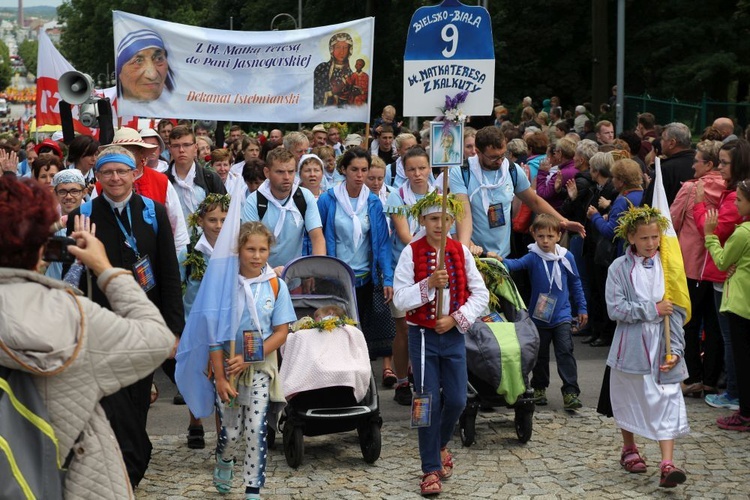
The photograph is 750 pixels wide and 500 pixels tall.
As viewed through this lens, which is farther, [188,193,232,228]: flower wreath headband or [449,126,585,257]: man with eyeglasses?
[449,126,585,257]: man with eyeglasses

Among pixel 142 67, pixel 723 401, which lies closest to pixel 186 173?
pixel 142 67

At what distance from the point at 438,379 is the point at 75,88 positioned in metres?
5.05

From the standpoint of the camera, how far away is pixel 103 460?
3682 millimetres

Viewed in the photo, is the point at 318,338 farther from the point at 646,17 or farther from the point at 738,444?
the point at 646,17

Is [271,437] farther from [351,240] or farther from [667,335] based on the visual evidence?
[667,335]

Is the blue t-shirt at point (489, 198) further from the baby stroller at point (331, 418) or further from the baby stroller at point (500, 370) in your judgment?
the baby stroller at point (331, 418)

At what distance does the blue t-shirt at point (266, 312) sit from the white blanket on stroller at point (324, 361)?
0.58m

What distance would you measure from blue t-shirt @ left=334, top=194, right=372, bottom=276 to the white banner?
2.06m

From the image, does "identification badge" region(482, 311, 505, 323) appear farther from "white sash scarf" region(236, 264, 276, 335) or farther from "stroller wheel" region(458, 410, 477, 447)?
"white sash scarf" region(236, 264, 276, 335)

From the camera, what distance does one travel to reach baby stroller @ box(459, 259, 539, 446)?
304 inches

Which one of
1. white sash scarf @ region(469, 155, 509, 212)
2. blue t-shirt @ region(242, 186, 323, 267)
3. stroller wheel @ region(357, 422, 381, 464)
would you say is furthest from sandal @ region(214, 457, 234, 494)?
white sash scarf @ region(469, 155, 509, 212)

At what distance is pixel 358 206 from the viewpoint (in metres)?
9.18

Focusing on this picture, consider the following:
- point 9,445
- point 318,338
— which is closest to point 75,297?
point 9,445

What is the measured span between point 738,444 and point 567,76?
1228 inches
